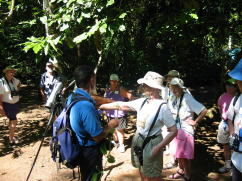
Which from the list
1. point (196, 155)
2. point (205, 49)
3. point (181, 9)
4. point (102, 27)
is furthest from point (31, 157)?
point (205, 49)

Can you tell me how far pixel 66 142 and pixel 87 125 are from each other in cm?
26

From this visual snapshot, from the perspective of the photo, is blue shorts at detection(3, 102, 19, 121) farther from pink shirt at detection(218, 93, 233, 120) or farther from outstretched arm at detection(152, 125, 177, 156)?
pink shirt at detection(218, 93, 233, 120)

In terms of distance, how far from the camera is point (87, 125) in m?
2.63

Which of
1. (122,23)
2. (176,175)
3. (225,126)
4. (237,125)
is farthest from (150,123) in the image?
(225,126)

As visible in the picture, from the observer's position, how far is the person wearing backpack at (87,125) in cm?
263

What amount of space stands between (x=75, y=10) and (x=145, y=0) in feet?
7.56

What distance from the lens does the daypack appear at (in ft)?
8.71

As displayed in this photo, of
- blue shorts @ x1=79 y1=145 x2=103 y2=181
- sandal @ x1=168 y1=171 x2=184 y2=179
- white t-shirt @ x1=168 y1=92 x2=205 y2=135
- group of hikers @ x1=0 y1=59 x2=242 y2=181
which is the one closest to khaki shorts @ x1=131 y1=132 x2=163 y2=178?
group of hikers @ x1=0 y1=59 x2=242 y2=181

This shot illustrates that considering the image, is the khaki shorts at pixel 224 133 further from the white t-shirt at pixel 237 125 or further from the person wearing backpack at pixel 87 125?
the person wearing backpack at pixel 87 125

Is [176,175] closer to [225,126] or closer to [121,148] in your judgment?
[225,126]

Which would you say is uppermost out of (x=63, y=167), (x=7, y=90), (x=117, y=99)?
(x=7, y=90)

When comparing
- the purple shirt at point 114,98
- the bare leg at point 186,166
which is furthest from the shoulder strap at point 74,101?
the purple shirt at point 114,98

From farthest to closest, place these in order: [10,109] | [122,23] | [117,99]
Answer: [10,109], [117,99], [122,23]

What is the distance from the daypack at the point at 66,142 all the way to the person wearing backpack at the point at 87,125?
42mm
